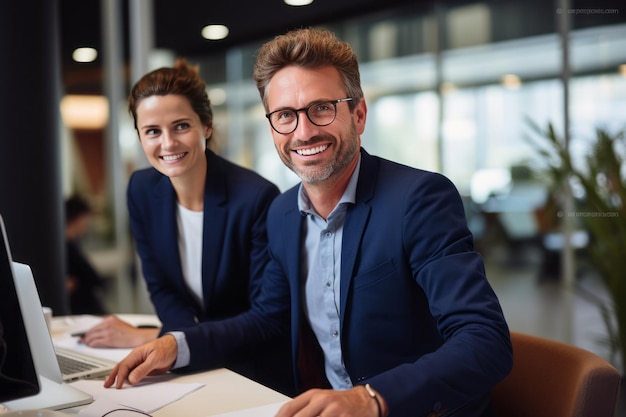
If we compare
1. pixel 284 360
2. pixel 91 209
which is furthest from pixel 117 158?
pixel 284 360

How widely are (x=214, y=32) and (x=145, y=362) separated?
4304 millimetres

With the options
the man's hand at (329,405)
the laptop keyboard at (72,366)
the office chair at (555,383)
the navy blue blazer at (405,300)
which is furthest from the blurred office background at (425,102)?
the man's hand at (329,405)

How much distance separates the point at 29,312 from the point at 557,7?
385cm

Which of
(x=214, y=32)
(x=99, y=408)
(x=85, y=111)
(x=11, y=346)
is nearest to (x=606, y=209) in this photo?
(x=99, y=408)

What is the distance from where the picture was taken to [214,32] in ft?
18.7

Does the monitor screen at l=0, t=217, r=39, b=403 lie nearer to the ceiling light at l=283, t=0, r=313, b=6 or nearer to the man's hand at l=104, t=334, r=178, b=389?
the man's hand at l=104, t=334, r=178, b=389

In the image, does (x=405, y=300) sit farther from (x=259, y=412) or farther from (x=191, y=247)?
(x=191, y=247)

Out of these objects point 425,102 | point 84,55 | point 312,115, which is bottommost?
point 312,115

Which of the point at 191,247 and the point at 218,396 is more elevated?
the point at 191,247

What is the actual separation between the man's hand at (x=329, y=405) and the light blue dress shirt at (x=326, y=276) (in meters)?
0.52

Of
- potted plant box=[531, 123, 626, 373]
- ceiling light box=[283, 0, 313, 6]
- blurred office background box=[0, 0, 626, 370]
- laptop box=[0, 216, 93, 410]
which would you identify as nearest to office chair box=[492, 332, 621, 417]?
laptop box=[0, 216, 93, 410]

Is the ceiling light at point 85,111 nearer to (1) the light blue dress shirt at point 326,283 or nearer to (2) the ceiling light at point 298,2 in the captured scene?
(2) the ceiling light at point 298,2

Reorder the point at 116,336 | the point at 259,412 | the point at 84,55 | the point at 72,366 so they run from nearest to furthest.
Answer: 1. the point at 259,412
2. the point at 72,366
3. the point at 116,336
4. the point at 84,55

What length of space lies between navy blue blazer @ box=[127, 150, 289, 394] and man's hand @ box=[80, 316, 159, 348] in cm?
8
